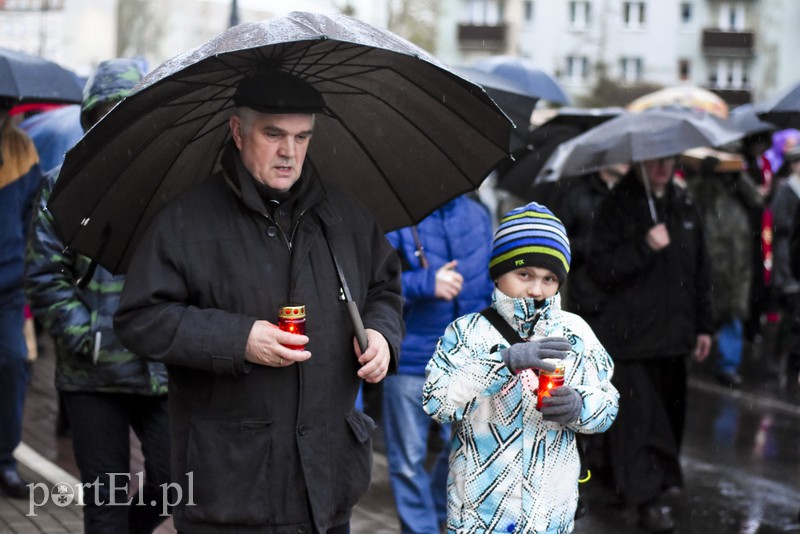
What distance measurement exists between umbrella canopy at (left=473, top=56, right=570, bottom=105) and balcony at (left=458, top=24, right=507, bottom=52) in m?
54.6

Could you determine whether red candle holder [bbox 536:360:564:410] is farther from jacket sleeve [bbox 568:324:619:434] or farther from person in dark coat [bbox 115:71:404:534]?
person in dark coat [bbox 115:71:404:534]

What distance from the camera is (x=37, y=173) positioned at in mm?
7371

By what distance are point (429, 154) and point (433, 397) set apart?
87 centimetres

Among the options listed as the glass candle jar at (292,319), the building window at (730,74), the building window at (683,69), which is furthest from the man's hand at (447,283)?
the building window at (730,74)

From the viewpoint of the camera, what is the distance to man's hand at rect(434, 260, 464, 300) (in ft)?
20.3

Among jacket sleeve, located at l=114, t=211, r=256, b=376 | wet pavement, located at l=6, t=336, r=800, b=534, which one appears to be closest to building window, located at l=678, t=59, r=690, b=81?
wet pavement, located at l=6, t=336, r=800, b=534

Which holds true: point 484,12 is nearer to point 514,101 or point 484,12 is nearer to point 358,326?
point 514,101

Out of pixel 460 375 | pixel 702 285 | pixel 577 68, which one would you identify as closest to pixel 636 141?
pixel 702 285

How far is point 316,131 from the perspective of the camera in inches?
175

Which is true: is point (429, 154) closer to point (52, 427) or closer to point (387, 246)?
point (387, 246)

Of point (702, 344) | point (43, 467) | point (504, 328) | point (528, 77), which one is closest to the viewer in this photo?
point (504, 328)

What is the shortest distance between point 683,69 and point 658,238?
61.4 m

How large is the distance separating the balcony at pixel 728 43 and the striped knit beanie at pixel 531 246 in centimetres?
6151

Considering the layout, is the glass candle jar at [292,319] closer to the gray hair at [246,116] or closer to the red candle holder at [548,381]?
the gray hair at [246,116]
